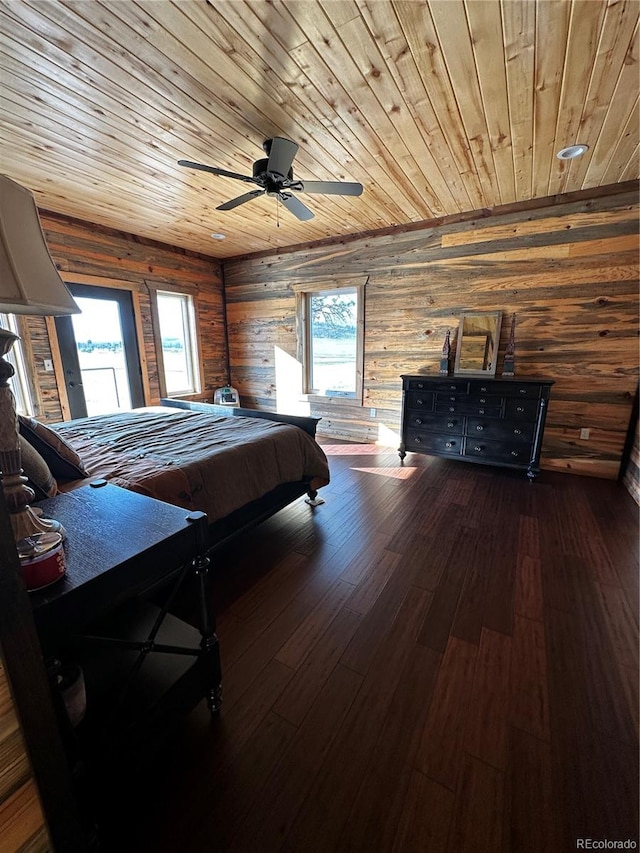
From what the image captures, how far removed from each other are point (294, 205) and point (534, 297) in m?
2.63

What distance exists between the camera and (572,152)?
255cm

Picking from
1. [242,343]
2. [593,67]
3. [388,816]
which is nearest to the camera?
[388,816]

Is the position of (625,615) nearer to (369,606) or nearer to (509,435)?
(369,606)

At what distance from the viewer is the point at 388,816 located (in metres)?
1.04

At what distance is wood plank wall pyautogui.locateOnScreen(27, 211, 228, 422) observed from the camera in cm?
368

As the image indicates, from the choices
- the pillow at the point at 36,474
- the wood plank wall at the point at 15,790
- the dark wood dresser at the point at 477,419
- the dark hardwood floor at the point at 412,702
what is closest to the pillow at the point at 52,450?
the pillow at the point at 36,474

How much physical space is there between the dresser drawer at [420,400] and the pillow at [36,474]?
3351 millimetres

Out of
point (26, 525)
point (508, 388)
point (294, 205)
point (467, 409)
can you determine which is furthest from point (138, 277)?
point (508, 388)

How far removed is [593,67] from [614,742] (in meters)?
3.02

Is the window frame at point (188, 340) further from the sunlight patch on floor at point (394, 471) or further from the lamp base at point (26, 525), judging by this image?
the lamp base at point (26, 525)

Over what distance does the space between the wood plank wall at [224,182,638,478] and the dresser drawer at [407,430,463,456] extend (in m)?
0.63

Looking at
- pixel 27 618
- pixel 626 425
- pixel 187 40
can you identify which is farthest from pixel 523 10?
pixel 626 425

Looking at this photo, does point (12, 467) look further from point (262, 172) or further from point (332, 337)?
point (332, 337)

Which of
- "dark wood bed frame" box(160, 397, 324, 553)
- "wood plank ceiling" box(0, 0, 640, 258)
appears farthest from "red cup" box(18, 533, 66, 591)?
"wood plank ceiling" box(0, 0, 640, 258)
